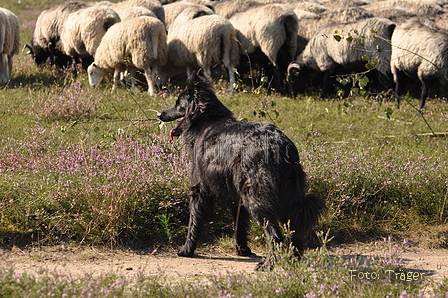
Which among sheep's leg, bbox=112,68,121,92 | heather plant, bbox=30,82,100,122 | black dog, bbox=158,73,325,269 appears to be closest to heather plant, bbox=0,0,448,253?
black dog, bbox=158,73,325,269

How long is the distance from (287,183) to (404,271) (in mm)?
1264

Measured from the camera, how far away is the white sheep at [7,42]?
1322 centimetres

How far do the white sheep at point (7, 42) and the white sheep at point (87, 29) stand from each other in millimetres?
1266

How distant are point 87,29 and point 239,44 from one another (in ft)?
12.6

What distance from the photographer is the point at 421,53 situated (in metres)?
11.8

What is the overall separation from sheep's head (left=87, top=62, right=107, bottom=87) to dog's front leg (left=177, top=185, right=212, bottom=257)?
8262mm

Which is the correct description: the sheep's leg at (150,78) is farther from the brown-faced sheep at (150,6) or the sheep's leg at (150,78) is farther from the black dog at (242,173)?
the black dog at (242,173)

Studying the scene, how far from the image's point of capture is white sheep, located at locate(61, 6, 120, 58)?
13.9m

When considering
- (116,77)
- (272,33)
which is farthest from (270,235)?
(272,33)

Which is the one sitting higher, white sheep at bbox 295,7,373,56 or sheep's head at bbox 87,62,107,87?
white sheep at bbox 295,7,373,56

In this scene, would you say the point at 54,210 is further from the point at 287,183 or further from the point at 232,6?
the point at 232,6

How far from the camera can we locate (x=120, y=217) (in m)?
5.88

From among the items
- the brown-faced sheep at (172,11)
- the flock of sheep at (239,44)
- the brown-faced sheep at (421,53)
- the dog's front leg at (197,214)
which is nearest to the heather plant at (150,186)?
the dog's front leg at (197,214)

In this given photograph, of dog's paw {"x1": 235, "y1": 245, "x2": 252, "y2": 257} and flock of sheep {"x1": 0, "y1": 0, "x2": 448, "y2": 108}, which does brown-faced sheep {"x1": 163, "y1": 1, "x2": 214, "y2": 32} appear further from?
dog's paw {"x1": 235, "y1": 245, "x2": 252, "y2": 257}
